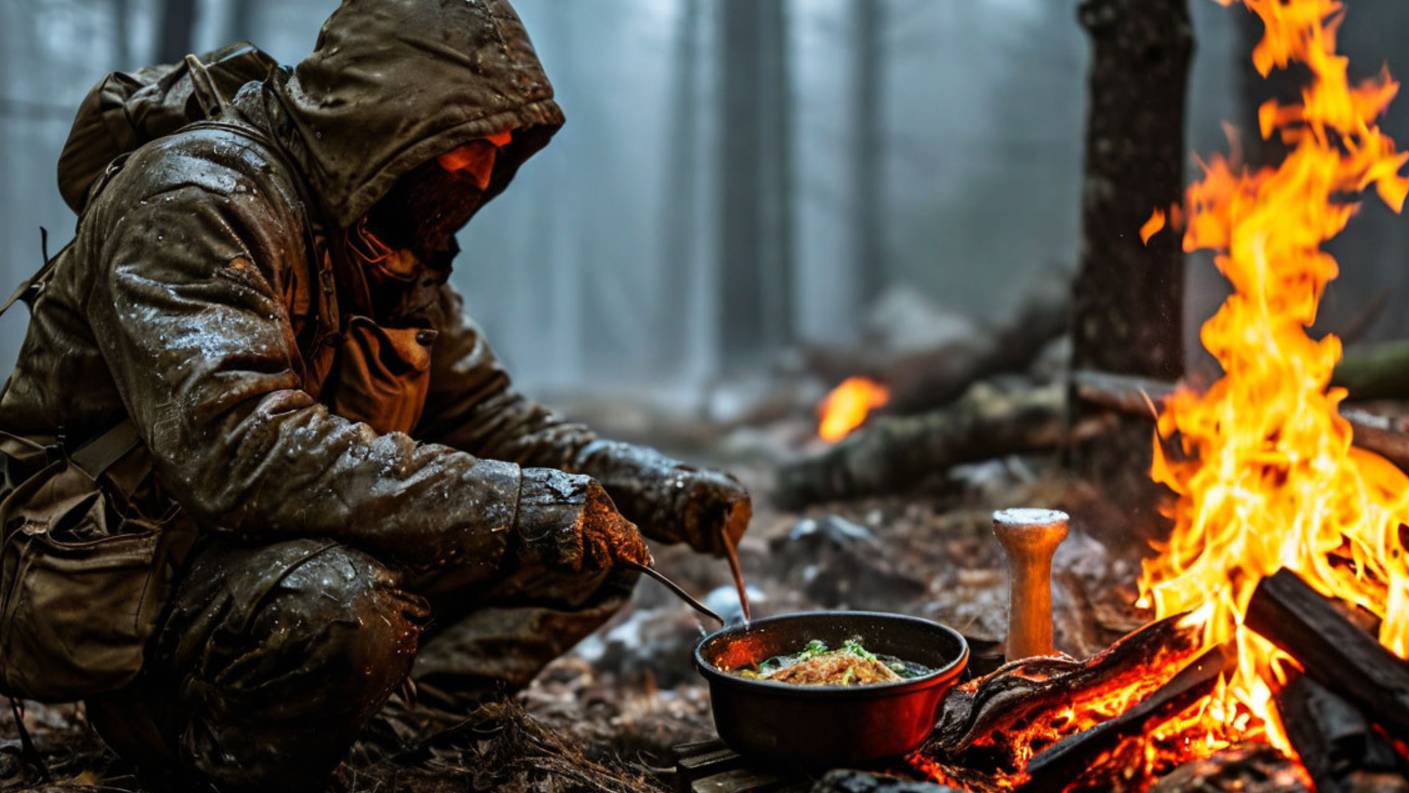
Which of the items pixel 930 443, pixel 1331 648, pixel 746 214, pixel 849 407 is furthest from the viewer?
pixel 746 214

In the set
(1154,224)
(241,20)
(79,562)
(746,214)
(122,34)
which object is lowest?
(746,214)

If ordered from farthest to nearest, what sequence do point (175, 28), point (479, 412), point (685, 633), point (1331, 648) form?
point (175, 28) < point (685, 633) < point (479, 412) < point (1331, 648)

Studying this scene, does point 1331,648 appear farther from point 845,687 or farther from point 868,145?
point 868,145

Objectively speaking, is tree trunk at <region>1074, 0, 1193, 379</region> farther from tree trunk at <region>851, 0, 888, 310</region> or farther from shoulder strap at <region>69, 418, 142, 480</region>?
tree trunk at <region>851, 0, 888, 310</region>

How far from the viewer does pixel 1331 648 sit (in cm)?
234

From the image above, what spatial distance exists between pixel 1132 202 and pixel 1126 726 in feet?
13.1

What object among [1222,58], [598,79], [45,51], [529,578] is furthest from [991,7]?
[529,578]

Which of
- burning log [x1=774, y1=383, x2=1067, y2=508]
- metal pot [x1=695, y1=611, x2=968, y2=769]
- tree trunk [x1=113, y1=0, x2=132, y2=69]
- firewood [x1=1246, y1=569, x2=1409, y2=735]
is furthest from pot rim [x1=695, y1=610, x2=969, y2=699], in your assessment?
tree trunk [x1=113, y1=0, x2=132, y2=69]

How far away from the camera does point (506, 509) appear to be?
2.85 metres

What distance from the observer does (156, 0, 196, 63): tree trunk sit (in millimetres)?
11898

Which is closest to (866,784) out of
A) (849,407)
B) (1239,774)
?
(1239,774)

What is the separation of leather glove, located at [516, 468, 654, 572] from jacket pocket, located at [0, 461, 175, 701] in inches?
41.3

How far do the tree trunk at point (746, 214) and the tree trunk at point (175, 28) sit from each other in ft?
30.2

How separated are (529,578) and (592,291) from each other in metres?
51.8
